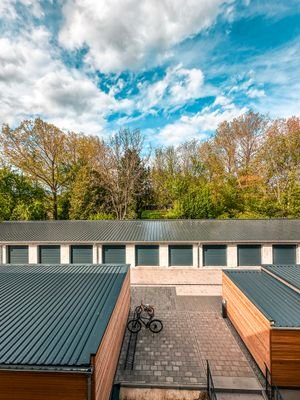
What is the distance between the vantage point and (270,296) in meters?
8.31

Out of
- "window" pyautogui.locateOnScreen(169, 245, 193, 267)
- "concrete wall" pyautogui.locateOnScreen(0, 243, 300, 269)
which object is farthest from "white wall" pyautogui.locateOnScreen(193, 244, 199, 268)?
"window" pyautogui.locateOnScreen(169, 245, 193, 267)

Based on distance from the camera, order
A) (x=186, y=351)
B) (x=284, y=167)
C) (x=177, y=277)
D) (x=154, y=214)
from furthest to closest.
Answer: (x=154, y=214)
(x=284, y=167)
(x=177, y=277)
(x=186, y=351)

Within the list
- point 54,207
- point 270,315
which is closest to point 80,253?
point 270,315

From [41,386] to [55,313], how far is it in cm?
201

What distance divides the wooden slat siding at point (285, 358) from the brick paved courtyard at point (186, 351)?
98 cm

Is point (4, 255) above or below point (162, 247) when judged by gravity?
below

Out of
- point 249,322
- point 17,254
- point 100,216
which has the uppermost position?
point 100,216

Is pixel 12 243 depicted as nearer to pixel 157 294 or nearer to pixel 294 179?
pixel 157 294

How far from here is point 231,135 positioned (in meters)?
30.9

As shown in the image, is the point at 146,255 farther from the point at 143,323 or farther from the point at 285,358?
the point at 285,358

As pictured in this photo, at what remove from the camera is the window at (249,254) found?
15711 mm

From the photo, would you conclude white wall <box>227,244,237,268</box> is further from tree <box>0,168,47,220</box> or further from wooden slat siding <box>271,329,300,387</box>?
tree <box>0,168,47,220</box>

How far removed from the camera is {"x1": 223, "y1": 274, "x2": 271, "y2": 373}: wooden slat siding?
6.89m

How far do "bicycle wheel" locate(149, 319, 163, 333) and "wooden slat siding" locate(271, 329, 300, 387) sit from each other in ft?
14.2
